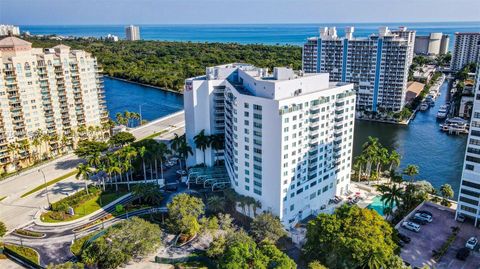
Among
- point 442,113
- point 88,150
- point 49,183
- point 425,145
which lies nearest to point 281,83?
point 88,150

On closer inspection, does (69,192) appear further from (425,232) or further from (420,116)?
(420,116)

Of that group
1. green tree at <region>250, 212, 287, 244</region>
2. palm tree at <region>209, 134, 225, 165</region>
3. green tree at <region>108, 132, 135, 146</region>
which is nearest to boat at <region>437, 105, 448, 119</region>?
palm tree at <region>209, 134, 225, 165</region>

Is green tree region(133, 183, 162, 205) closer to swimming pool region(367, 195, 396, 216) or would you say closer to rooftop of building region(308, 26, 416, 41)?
swimming pool region(367, 195, 396, 216)

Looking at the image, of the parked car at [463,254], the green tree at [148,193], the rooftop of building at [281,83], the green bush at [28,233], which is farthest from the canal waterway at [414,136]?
the green bush at [28,233]

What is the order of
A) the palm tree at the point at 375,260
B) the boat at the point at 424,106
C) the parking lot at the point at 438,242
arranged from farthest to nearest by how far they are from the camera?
the boat at the point at 424,106 → the parking lot at the point at 438,242 → the palm tree at the point at 375,260

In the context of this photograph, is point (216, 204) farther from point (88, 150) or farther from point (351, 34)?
point (351, 34)

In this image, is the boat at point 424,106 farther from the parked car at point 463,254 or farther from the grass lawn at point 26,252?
the grass lawn at point 26,252
